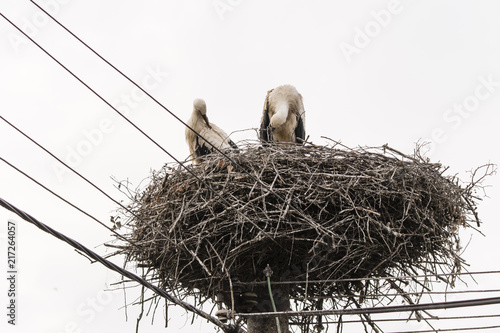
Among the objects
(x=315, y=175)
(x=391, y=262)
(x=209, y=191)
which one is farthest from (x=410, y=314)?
(x=209, y=191)

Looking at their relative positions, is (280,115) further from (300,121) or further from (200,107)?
(200,107)

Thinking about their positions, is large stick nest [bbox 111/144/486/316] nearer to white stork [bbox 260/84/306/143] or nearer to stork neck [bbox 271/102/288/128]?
stork neck [bbox 271/102/288/128]

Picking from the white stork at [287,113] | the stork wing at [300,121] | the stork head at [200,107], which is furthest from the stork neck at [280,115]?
the stork head at [200,107]

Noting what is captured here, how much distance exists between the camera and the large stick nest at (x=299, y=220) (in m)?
4.47

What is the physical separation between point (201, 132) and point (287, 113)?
0.89 metres

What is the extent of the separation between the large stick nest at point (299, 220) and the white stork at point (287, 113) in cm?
178

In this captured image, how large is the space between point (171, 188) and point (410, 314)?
1.92m

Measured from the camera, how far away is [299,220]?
4.52 m

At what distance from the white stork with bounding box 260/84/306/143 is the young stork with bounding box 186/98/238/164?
48 cm

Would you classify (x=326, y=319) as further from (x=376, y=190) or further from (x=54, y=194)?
(x=54, y=194)

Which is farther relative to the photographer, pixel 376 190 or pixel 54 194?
pixel 376 190

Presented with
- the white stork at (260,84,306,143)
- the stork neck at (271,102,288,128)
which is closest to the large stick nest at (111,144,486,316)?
the stork neck at (271,102,288,128)

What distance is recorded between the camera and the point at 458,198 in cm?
500

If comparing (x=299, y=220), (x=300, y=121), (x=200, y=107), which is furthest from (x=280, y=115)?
(x=299, y=220)
